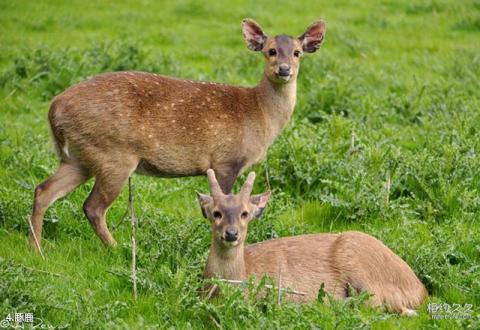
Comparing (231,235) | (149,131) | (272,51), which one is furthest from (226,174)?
(231,235)

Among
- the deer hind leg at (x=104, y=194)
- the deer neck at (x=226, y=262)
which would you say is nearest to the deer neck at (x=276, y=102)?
the deer hind leg at (x=104, y=194)

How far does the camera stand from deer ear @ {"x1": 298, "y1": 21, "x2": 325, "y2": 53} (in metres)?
8.27

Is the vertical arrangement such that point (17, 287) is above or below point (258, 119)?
below

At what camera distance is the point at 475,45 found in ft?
46.8

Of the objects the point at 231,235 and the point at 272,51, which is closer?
the point at 231,235

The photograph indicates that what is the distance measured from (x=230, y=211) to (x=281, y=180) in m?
2.37

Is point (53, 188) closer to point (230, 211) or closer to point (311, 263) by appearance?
point (230, 211)

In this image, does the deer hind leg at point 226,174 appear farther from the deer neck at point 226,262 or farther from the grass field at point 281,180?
the deer neck at point 226,262

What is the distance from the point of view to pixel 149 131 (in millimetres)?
7027

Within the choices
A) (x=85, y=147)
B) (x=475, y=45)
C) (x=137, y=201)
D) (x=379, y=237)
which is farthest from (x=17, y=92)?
(x=475, y=45)

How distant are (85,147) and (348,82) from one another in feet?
15.6

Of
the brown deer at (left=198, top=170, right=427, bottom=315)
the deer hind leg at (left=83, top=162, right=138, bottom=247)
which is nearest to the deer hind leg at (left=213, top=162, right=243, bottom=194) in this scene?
the deer hind leg at (left=83, top=162, right=138, bottom=247)

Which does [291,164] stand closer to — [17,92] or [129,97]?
[129,97]

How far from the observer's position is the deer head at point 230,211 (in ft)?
18.9
